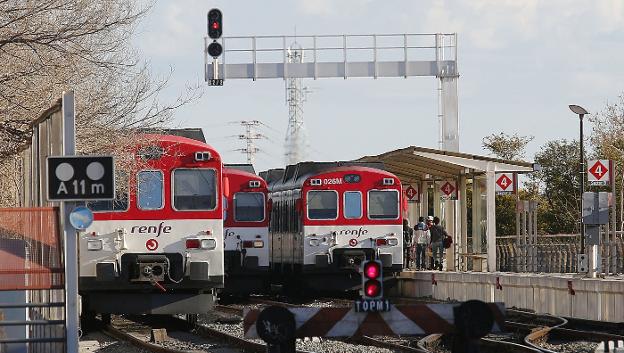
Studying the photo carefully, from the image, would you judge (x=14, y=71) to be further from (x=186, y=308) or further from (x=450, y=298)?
(x=450, y=298)

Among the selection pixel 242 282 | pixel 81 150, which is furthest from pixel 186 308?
pixel 242 282

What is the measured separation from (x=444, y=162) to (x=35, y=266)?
66.1ft

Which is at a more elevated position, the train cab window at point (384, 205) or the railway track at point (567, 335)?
the train cab window at point (384, 205)

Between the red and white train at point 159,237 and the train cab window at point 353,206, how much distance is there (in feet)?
28.9

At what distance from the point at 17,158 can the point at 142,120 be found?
405cm

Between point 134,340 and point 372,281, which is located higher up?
point 372,281

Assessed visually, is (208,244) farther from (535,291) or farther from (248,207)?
(248,207)

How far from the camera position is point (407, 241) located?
3881cm

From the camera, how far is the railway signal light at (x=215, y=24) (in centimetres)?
3105

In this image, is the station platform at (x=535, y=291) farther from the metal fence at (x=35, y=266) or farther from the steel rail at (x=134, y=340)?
the metal fence at (x=35, y=266)

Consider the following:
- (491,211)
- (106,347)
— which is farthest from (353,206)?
(106,347)

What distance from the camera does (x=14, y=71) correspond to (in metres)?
25.3

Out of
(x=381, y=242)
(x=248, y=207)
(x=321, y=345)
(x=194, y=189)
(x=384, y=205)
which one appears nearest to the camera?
(x=321, y=345)

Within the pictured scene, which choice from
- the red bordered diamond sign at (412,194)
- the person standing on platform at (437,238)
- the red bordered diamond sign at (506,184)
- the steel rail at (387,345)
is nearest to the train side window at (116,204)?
the steel rail at (387,345)
